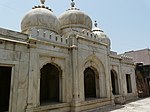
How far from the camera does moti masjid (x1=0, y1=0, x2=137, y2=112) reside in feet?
23.8

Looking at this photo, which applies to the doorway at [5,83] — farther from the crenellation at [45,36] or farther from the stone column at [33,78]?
the crenellation at [45,36]

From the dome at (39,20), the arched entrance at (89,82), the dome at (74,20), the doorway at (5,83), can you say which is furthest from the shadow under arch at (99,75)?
the doorway at (5,83)

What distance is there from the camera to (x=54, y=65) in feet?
30.7

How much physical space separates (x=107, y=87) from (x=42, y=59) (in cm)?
583

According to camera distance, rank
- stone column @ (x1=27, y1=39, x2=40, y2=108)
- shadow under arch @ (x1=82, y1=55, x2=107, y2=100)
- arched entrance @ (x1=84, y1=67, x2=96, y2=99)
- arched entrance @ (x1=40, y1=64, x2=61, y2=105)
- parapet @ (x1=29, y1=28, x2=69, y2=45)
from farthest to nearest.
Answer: arched entrance @ (x1=84, y1=67, x2=96, y2=99) < arched entrance @ (x1=40, y1=64, x2=61, y2=105) < shadow under arch @ (x1=82, y1=55, x2=107, y2=100) < parapet @ (x1=29, y1=28, x2=69, y2=45) < stone column @ (x1=27, y1=39, x2=40, y2=108)

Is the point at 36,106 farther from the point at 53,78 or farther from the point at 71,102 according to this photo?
the point at 53,78

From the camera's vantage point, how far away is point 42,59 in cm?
839

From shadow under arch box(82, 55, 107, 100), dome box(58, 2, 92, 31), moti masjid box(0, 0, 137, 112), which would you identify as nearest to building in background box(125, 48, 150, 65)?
moti masjid box(0, 0, 137, 112)

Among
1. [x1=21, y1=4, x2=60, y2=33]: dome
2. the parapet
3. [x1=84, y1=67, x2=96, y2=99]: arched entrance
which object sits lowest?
[x1=84, y1=67, x2=96, y2=99]: arched entrance

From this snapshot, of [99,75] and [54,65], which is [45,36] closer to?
[54,65]

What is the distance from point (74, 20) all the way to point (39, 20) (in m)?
→ 3.38

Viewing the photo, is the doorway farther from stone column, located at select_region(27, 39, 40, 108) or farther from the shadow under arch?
the shadow under arch

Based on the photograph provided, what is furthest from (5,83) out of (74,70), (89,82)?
(89,82)

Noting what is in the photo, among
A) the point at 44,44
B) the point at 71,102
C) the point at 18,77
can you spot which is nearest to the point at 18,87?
the point at 18,77
